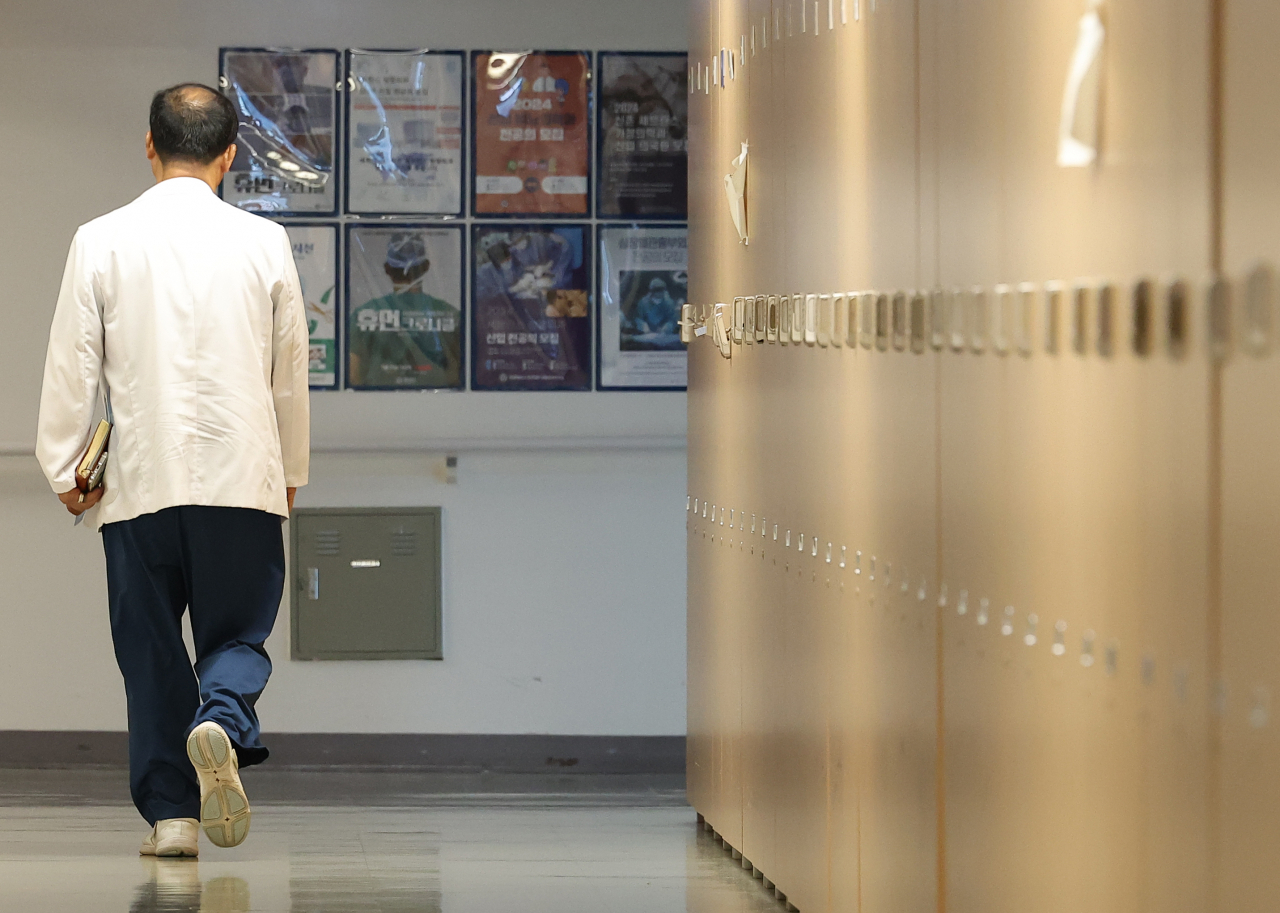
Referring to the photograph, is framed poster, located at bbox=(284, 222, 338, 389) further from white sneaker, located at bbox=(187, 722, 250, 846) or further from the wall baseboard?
white sneaker, located at bbox=(187, 722, 250, 846)

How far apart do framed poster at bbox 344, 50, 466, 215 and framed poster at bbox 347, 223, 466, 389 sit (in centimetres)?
7

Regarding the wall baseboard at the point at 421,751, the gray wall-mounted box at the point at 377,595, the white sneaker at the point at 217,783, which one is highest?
the gray wall-mounted box at the point at 377,595

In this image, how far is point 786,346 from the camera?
296cm

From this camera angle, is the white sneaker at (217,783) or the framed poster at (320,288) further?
the framed poster at (320,288)

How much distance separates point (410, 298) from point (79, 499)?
1490 mm

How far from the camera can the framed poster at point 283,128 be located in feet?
15.1

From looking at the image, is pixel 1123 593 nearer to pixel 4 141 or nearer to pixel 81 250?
pixel 81 250

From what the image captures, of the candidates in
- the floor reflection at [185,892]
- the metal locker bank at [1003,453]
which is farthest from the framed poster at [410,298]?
the floor reflection at [185,892]

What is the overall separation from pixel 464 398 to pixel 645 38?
112 cm

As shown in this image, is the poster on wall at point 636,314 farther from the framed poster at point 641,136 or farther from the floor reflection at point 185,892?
the floor reflection at point 185,892

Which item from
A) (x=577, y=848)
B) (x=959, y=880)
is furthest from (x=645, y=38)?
(x=959, y=880)

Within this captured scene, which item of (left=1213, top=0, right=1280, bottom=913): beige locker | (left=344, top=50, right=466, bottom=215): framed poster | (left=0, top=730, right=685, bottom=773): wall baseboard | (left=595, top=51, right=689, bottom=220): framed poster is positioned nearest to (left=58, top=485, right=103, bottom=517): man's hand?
(left=0, top=730, right=685, bottom=773): wall baseboard

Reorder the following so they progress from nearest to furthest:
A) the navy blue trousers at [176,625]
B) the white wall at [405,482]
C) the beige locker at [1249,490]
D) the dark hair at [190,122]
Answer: the beige locker at [1249,490] < the navy blue trousers at [176,625] < the dark hair at [190,122] < the white wall at [405,482]

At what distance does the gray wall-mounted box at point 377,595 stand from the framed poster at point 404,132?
0.86 metres
